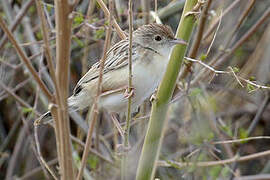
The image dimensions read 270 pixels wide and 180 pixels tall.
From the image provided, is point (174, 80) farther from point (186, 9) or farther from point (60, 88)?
point (60, 88)

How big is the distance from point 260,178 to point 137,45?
2.01 m

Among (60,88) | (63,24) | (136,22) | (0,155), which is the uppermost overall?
(63,24)

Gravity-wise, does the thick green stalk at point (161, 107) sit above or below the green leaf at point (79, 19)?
below

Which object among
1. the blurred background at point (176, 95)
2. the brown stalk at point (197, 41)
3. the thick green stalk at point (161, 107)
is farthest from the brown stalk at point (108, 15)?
the brown stalk at point (197, 41)

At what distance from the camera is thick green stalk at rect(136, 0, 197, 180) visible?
2059mm

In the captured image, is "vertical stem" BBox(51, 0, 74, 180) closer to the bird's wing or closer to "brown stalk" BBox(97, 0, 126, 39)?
"brown stalk" BBox(97, 0, 126, 39)

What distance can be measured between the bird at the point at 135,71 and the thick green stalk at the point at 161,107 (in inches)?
13.3

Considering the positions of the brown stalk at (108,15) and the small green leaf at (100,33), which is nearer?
the brown stalk at (108,15)

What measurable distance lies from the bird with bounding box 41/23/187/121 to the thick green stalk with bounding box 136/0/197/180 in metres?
0.34

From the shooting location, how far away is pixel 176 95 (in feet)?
11.9

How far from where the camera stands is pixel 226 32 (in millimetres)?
4234

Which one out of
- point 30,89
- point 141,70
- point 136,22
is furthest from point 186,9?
point 30,89

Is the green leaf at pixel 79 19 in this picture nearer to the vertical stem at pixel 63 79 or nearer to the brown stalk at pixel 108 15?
the brown stalk at pixel 108 15

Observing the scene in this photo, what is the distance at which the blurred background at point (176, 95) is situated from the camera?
11.2ft
